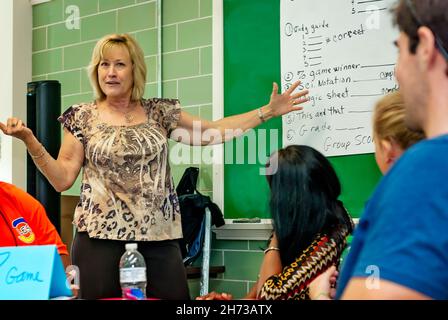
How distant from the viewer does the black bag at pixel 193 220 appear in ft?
7.78

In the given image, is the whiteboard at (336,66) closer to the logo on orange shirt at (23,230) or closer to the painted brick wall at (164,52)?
the painted brick wall at (164,52)

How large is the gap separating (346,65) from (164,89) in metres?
0.79

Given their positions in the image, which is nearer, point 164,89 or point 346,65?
point 346,65

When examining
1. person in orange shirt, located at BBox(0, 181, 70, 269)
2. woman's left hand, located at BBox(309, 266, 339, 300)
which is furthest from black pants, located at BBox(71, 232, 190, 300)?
woman's left hand, located at BBox(309, 266, 339, 300)

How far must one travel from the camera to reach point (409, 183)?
527mm

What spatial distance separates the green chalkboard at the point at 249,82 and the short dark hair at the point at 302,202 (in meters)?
0.99

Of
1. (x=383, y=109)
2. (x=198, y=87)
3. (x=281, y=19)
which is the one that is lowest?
(x=383, y=109)

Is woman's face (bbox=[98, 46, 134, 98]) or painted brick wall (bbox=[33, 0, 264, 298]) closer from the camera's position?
woman's face (bbox=[98, 46, 134, 98])

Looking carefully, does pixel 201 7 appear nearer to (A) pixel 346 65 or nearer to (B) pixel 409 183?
(A) pixel 346 65

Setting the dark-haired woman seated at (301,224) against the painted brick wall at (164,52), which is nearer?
the dark-haired woman seated at (301,224)

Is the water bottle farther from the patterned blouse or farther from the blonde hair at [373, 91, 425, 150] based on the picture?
the blonde hair at [373, 91, 425, 150]

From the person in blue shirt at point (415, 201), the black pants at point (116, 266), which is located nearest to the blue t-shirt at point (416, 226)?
the person in blue shirt at point (415, 201)

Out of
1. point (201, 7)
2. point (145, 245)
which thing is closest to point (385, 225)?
point (145, 245)

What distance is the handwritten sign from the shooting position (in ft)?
3.30
